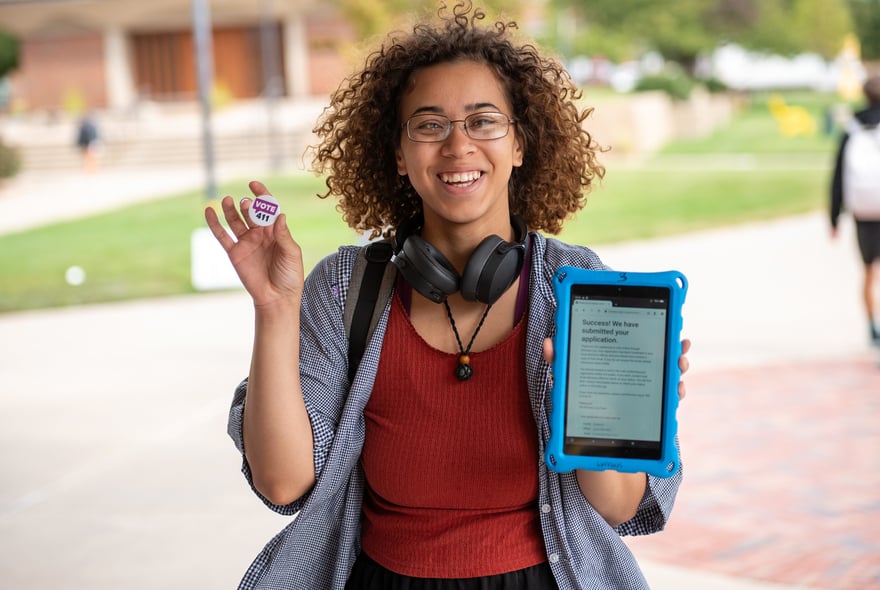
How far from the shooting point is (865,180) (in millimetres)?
8031

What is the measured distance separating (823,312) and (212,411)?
5.59 meters

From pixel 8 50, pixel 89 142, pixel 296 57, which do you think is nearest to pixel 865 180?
pixel 89 142

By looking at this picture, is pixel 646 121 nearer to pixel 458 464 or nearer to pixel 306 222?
pixel 306 222

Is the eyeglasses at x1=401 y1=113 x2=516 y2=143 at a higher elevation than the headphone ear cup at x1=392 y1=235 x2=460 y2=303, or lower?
higher

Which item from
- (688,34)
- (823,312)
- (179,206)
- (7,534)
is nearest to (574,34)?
(688,34)

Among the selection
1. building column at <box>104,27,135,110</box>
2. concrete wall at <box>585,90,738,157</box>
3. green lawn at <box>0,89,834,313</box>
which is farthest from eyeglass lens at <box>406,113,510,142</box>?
building column at <box>104,27,135,110</box>

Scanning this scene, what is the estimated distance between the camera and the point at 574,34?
56.6 meters

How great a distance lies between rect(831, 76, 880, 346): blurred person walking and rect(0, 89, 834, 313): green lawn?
221 inches

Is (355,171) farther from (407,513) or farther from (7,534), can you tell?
(7,534)

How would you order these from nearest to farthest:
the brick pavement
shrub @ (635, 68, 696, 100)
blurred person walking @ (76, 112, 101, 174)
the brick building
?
1. the brick pavement
2. blurred person walking @ (76, 112, 101, 174)
3. shrub @ (635, 68, 696, 100)
4. the brick building

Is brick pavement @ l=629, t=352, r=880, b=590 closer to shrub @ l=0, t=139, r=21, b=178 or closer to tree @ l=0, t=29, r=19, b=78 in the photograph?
shrub @ l=0, t=139, r=21, b=178

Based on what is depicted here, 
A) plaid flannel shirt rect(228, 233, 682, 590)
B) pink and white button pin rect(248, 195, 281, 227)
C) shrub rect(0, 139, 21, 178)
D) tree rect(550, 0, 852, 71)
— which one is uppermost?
tree rect(550, 0, 852, 71)

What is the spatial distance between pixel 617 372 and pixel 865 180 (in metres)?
6.68

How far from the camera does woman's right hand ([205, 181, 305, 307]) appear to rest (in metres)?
2.04
